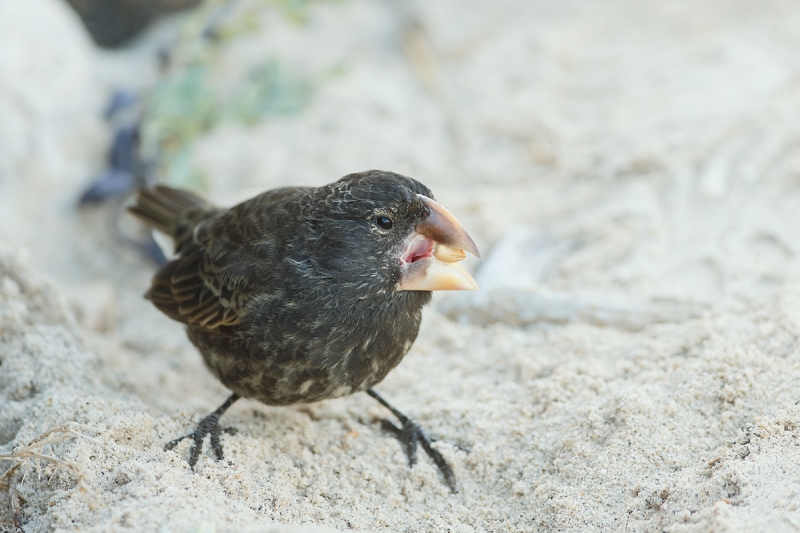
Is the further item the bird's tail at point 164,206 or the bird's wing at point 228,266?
the bird's tail at point 164,206

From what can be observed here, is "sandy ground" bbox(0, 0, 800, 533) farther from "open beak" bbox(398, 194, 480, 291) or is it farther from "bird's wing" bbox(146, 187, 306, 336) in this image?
"open beak" bbox(398, 194, 480, 291)

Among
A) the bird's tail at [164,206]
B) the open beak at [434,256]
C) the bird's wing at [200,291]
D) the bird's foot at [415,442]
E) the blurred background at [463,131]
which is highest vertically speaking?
the blurred background at [463,131]

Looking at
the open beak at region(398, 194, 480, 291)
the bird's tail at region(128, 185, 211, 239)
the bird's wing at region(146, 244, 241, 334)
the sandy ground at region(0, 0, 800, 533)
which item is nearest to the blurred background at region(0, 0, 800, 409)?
the sandy ground at region(0, 0, 800, 533)

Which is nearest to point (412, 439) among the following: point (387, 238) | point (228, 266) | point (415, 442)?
point (415, 442)

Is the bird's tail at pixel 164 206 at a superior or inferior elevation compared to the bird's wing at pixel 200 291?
superior

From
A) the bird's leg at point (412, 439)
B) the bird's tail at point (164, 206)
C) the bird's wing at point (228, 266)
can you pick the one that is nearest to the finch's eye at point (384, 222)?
the bird's wing at point (228, 266)

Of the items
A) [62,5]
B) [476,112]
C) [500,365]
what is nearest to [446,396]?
[500,365]

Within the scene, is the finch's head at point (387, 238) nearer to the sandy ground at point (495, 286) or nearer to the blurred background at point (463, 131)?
the sandy ground at point (495, 286)
